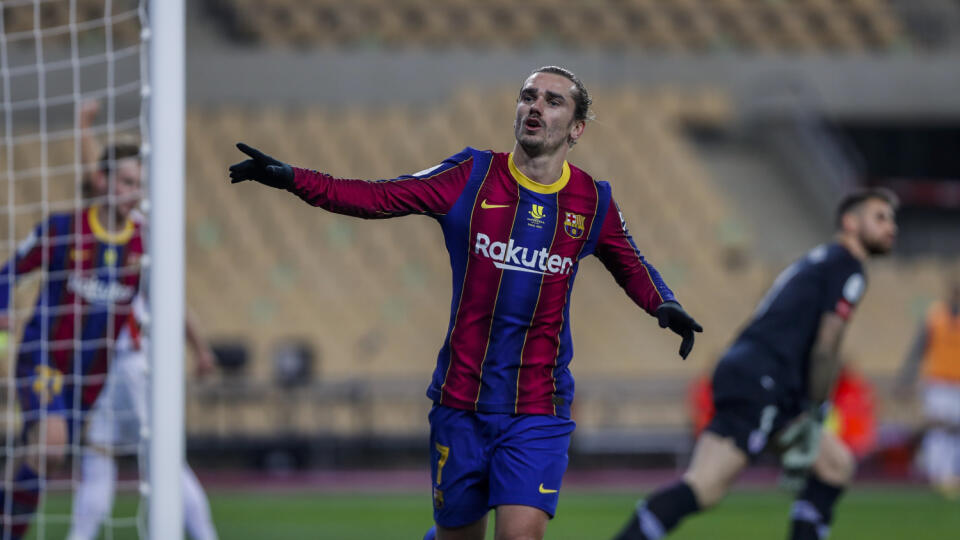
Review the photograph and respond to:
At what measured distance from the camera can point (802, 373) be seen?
6.33 m

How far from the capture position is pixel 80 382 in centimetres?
653

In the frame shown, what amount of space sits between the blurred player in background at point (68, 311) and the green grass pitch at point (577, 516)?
2.01 meters

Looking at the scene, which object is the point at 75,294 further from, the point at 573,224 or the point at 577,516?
the point at 577,516

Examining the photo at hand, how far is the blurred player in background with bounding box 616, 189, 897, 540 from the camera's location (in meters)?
6.13

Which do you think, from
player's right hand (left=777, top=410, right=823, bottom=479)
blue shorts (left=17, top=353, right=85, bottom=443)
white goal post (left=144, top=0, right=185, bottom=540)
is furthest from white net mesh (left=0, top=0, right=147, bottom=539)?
player's right hand (left=777, top=410, right=823, bottom=479)

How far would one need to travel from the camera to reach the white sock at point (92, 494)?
258 inches

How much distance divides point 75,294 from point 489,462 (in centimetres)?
290

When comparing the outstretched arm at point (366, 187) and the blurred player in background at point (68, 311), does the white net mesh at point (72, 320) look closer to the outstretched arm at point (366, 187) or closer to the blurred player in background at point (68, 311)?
the blurred player in background at point (68, 311)

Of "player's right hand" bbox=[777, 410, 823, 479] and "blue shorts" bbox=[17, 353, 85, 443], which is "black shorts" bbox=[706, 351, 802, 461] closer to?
"player's right hand" bbox=[777, 410, 823, 479]

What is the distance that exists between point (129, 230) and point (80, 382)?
77cm

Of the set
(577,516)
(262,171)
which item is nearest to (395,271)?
(577,516)

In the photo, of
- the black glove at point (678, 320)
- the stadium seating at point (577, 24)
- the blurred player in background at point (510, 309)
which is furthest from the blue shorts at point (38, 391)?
the stadium seating at point (577, 24)

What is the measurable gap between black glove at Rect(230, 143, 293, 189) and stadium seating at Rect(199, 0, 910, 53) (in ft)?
48.2

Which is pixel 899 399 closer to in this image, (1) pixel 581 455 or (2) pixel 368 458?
(1) pixel 581 455
